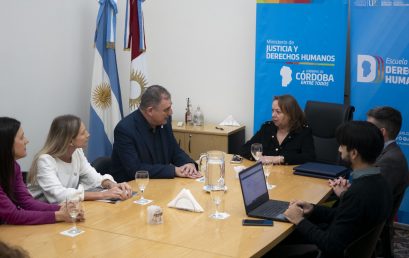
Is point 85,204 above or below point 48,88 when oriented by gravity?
below

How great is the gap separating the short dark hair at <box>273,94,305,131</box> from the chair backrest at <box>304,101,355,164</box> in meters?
0.25

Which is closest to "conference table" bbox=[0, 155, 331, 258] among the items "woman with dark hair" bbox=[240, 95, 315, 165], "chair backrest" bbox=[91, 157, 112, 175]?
"chair backrest" bbox=[91, 157, 112, 175]

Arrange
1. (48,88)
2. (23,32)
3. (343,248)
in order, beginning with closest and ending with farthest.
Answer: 1. (343,248)
2. (23,32)
3. (48,88)

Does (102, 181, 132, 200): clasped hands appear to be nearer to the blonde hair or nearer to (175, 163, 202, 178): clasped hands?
the blonde hair

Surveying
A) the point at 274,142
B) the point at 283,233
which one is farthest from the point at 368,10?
the point at 283,233

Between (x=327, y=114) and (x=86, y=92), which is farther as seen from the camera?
(x=86, y=92)

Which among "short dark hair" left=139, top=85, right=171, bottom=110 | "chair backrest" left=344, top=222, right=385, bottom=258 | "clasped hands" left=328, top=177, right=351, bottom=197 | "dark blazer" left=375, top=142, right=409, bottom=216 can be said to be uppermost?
"short dark hair" left=139, top=85, right=171, bottom=110

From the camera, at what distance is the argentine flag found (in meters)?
5.92

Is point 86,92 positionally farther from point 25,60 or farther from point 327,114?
point 327,114

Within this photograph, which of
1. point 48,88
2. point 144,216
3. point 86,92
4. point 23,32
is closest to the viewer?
point 144,216

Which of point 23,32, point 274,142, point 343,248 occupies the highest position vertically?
point 23,32

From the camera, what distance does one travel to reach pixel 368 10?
4957 millimetres

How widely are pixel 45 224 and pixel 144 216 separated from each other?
1.62 ft

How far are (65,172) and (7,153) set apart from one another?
0.55 meters
